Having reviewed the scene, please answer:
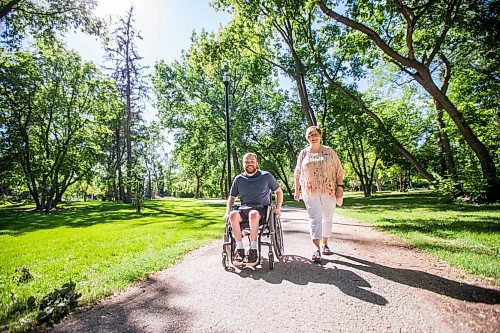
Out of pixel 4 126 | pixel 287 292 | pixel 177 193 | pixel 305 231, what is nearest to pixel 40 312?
pixel 287 292

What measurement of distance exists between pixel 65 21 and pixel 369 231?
34.5 feet

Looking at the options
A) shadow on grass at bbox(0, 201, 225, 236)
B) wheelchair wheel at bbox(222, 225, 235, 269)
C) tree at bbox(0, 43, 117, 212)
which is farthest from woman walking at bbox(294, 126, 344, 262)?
tree at bbox(0, 43, 117, 212)

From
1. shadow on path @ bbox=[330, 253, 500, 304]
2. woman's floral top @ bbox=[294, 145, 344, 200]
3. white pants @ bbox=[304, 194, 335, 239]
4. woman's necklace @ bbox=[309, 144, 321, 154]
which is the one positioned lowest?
shadow on path @ bbox=[330, 253, 500, 304]

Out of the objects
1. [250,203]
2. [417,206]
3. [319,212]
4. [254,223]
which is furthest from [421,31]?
[254,223]

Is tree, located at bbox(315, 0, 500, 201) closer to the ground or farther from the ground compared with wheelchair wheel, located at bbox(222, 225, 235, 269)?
farther from the ground

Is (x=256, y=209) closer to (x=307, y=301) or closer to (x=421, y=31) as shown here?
(x=307, y=301)

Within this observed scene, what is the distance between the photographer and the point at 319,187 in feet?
13.5

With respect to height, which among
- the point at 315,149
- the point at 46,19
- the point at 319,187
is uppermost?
the point at 46,19

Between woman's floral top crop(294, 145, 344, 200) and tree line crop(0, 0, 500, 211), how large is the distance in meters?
6.30

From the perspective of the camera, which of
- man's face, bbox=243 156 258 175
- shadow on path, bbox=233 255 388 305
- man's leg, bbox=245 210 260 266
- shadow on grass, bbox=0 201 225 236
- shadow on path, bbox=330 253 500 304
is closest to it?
shadow on path, bbox=330 253 500 304

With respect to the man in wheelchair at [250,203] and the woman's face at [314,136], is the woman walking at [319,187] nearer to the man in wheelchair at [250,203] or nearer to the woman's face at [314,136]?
the woman's face at [314,136]

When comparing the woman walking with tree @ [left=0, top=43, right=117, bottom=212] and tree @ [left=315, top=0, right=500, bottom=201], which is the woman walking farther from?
tree @ [left=0, top=43, right=117, bottom=212]

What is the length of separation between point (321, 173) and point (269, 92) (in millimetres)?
23822

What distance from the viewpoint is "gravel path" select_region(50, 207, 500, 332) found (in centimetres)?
230
